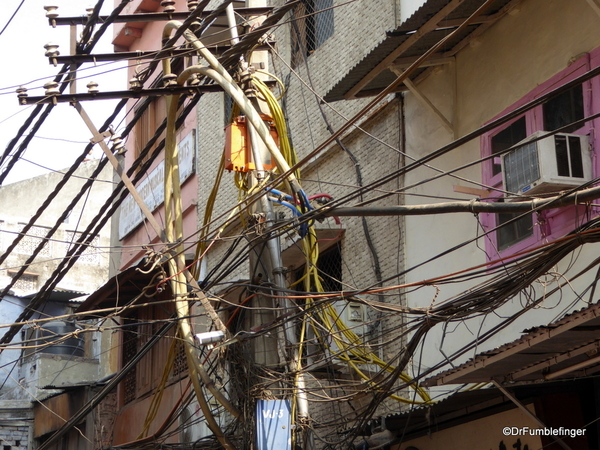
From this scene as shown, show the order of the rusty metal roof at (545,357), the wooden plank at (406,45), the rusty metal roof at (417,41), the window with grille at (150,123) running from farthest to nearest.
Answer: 1. the window with grille at (150,123)
2. the rusty metal roof at (417,41)
3. the wooden plank at (406,45)
4. the rusty metal roof at (545,357)

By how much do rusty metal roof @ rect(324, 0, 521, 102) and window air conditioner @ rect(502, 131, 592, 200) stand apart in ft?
5.08

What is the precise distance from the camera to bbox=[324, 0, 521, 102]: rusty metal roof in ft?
25.4

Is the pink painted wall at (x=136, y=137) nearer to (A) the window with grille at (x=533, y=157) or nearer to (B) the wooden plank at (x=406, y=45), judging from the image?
(B) the wooden plank at (x=406, y=45)

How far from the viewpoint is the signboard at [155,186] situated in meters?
15.0

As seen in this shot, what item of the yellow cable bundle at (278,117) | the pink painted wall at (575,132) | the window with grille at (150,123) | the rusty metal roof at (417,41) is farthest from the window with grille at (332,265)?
the window with grille at (150,123)

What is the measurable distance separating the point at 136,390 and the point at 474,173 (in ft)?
27.5

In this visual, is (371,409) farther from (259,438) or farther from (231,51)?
(231,51)

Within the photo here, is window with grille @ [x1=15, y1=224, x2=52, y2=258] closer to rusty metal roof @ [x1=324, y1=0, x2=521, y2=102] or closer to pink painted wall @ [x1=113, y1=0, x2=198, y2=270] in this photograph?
pink painted wall @ [x1=113, y1=0, x2=198, y2=270]

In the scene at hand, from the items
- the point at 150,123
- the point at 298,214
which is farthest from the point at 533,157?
the point at 150,123

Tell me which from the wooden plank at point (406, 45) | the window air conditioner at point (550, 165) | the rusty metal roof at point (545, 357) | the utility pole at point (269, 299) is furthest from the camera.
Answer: the wooden plank at point (406, 45)

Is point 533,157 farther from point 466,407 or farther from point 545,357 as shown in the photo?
point 466,407

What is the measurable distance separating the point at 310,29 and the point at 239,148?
14.9ft

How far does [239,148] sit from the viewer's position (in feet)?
26.8

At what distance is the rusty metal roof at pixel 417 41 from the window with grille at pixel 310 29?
262 cm
